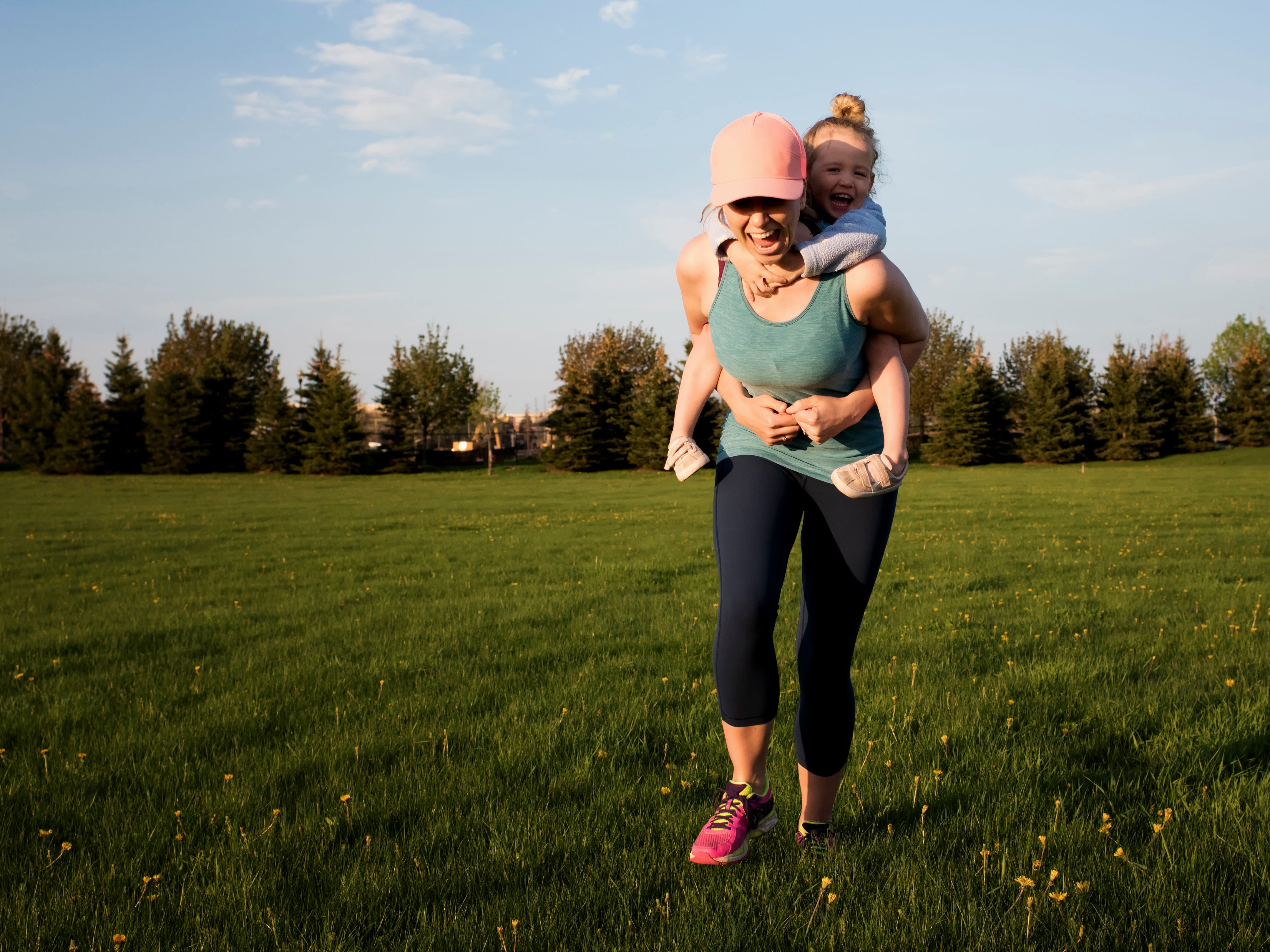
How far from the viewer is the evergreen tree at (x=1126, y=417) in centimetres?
4584

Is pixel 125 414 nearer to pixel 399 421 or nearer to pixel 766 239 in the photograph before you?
pixel 399 421

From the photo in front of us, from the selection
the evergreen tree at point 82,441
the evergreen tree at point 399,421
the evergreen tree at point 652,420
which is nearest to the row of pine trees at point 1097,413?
the evergreen tree at point 652,420

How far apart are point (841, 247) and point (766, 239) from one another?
0.22 m

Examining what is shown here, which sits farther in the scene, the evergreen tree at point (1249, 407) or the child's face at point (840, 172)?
the evergreen tree at point (1249, 407)

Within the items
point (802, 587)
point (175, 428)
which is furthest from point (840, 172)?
point (175, 428)

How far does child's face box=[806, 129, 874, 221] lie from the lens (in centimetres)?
269

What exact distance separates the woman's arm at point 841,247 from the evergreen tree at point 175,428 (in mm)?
47594

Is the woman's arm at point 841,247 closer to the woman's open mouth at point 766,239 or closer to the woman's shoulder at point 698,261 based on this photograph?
the woman's open mouth at point 766,239

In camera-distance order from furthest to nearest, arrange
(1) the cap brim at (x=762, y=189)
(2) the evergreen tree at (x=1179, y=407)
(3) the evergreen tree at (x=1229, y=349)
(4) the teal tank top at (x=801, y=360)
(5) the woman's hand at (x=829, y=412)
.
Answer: (3) the evergreen tree at (x=1229, y=349) < (2) the evergreen tree at (x=1179, y=407) < (5) the woman's hand at (x=829, y=412) < (4) the teal tank top at (x=801, y=360) < (1) the cap brim at (x=762, y=189)

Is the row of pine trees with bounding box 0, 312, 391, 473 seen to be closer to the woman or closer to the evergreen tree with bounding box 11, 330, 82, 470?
the evergreen tree with bounding box 11, 330, 82, 470

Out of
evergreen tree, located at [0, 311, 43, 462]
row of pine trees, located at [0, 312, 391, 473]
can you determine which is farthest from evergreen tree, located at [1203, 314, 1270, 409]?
evergreen tree, located at [0, 311, 43, 462]

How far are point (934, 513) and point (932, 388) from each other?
4698 centimetres

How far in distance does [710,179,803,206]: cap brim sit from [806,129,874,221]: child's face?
13.6 inches

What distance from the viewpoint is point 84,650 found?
625 centimetres
